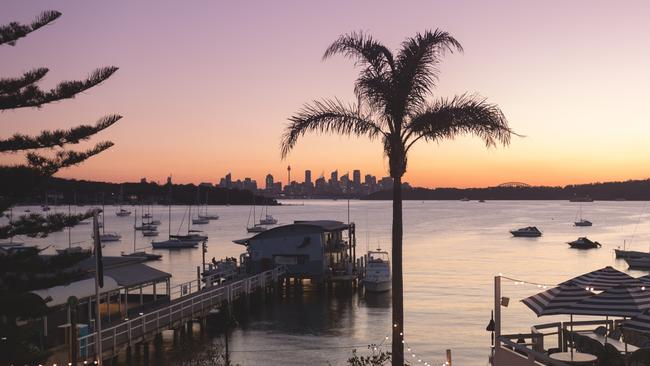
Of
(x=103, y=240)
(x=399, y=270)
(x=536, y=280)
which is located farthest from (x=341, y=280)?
(x=103, y=240)

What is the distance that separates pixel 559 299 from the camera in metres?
15.8

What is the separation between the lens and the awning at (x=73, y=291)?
24406 millimetres

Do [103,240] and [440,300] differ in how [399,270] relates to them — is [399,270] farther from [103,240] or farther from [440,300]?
[103,240]

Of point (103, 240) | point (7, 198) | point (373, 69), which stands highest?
point (373, 69)

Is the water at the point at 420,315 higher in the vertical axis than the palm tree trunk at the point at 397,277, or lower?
lower

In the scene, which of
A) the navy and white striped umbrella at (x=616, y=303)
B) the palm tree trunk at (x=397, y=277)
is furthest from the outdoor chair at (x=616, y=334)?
the palm tree trunk at (x=397, y=277)

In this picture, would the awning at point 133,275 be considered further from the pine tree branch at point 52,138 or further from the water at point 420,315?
the pine tree branch at point 52,138

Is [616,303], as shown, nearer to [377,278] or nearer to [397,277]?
[397,277]

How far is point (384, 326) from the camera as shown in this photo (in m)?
44.5

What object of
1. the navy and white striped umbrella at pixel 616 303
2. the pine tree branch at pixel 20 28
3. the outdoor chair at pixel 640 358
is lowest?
the outdoor chair at pixel 640 358

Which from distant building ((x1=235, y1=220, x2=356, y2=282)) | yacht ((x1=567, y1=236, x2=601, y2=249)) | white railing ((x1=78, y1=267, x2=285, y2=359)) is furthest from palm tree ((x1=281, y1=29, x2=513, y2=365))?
yacht ((x1=567, y1=236, x2=601, y2=249))

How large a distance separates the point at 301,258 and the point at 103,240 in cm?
9510

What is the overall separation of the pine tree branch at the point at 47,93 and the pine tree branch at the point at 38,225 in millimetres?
2700

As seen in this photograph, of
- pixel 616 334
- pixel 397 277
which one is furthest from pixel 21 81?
pixel 616 334
